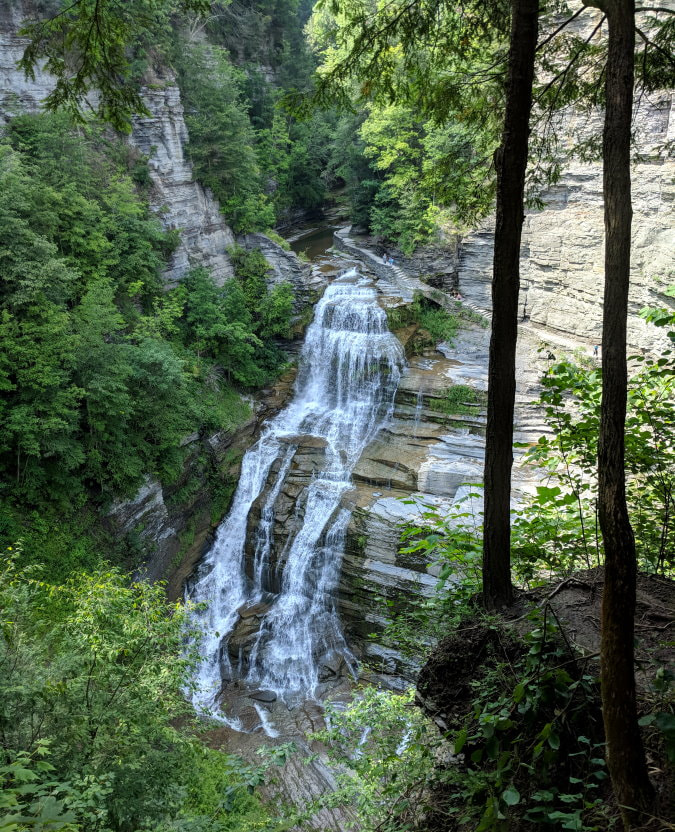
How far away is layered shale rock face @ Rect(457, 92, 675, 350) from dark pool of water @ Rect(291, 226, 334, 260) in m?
7.66

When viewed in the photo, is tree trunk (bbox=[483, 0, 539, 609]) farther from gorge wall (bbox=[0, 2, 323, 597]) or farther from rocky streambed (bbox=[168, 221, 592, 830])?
gorge wall (bbox=[0, 2, 323, 597])

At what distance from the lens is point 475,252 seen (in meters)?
18.5

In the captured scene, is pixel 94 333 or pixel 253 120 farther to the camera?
pixel 253 120

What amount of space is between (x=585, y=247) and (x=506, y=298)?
13674mm

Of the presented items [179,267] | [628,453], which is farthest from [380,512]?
[179,267]

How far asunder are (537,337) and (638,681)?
48.3 feet

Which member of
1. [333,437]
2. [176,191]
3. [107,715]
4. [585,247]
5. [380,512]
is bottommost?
[380,512]

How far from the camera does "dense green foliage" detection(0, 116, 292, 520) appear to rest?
1041 cm

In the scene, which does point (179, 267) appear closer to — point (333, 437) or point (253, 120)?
point (333, 437)

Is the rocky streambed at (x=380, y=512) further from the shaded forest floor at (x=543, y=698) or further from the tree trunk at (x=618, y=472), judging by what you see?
the tree trunk at (x=618, y=472)

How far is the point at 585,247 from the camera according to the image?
49.4ft

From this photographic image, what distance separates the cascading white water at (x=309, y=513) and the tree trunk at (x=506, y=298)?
7.44m

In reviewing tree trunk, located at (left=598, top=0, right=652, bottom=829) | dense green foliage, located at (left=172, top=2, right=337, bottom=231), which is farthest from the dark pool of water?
tree trunk, located at (left=598, top=0, right=652, bottom=829)

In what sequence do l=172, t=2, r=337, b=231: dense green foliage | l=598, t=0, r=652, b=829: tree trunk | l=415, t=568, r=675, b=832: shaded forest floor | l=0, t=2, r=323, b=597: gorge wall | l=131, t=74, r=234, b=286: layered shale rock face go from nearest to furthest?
1. l=598, t=0, r=652, b=829: tree trunk
2. l=415, t=568, r=675, b=832: shaded forest floor
3. l=0, t=2, r=323, b=597: gorge wall
4. l=131, t=74, r=234, b=286: layered shale rock face
5. l=172, t=2, r=337, b=231: dense green foliage
